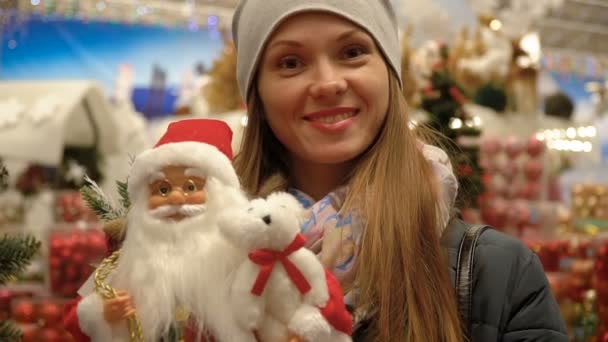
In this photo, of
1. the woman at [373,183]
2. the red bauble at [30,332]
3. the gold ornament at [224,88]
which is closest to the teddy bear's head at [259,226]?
the woman at [373,183]

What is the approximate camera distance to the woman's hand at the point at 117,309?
916 mm

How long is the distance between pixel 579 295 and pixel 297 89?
225 cm

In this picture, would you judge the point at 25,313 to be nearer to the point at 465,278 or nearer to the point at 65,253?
the point at 65,253

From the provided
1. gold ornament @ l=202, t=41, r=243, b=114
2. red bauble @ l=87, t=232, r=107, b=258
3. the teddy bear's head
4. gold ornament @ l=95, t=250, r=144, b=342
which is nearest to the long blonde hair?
the teddy bear's head

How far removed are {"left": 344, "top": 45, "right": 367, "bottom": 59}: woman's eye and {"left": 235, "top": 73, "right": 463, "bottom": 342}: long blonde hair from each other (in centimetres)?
9

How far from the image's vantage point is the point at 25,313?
2365mm

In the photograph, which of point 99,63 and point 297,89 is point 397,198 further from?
point 99,63

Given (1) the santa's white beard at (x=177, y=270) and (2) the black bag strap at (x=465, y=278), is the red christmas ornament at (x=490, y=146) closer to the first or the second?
(2) the black bag strap at (x=465, y=278)

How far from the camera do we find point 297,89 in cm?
121

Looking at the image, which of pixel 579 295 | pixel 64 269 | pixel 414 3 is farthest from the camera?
pixel 414 3

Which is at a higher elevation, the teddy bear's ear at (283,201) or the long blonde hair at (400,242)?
the teddy bear's ear at (283,201)

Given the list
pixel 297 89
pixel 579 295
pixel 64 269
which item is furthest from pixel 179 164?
pixel 579 295

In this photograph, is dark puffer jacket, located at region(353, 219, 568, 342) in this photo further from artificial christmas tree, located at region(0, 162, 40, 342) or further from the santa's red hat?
artificial christmas tree, located at region(0, 162, 40, 342)

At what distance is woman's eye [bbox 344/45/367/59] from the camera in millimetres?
1220
